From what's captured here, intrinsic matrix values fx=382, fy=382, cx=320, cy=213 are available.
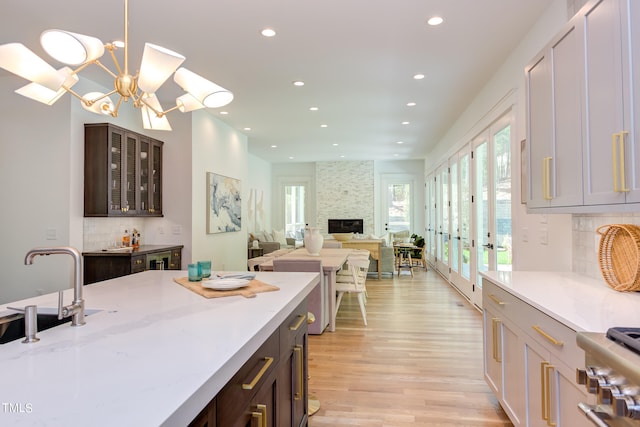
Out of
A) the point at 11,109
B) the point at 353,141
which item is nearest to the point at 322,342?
the point at 11,109

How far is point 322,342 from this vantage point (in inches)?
156

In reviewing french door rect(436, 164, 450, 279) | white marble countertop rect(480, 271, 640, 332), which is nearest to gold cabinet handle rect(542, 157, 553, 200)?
white marble countertop rect(480, 271, 640, 332)

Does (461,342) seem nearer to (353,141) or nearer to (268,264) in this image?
(268,264)

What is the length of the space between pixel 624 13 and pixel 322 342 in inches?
136

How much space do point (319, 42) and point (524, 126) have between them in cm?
203

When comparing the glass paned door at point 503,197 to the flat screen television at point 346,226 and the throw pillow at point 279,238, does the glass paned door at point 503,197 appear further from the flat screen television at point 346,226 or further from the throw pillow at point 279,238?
the flat screen television at point 346,226

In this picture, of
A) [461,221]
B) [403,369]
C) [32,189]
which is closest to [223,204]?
[32,189]

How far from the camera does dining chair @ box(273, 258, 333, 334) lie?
154 inches

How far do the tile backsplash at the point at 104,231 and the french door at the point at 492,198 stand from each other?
4.60 m

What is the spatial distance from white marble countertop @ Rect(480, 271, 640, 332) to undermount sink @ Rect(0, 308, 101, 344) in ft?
6.19

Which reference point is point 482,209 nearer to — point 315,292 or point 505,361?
point 315,292

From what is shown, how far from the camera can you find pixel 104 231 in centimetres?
475

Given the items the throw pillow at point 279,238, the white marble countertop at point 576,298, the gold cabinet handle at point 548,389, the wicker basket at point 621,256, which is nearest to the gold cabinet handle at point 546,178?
the wicker basket at point 621,256

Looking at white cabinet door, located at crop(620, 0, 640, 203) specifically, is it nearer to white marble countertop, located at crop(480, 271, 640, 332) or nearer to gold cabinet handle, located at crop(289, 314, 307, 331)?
white marble countertop, located at crop(480, 271, 640, 332)
